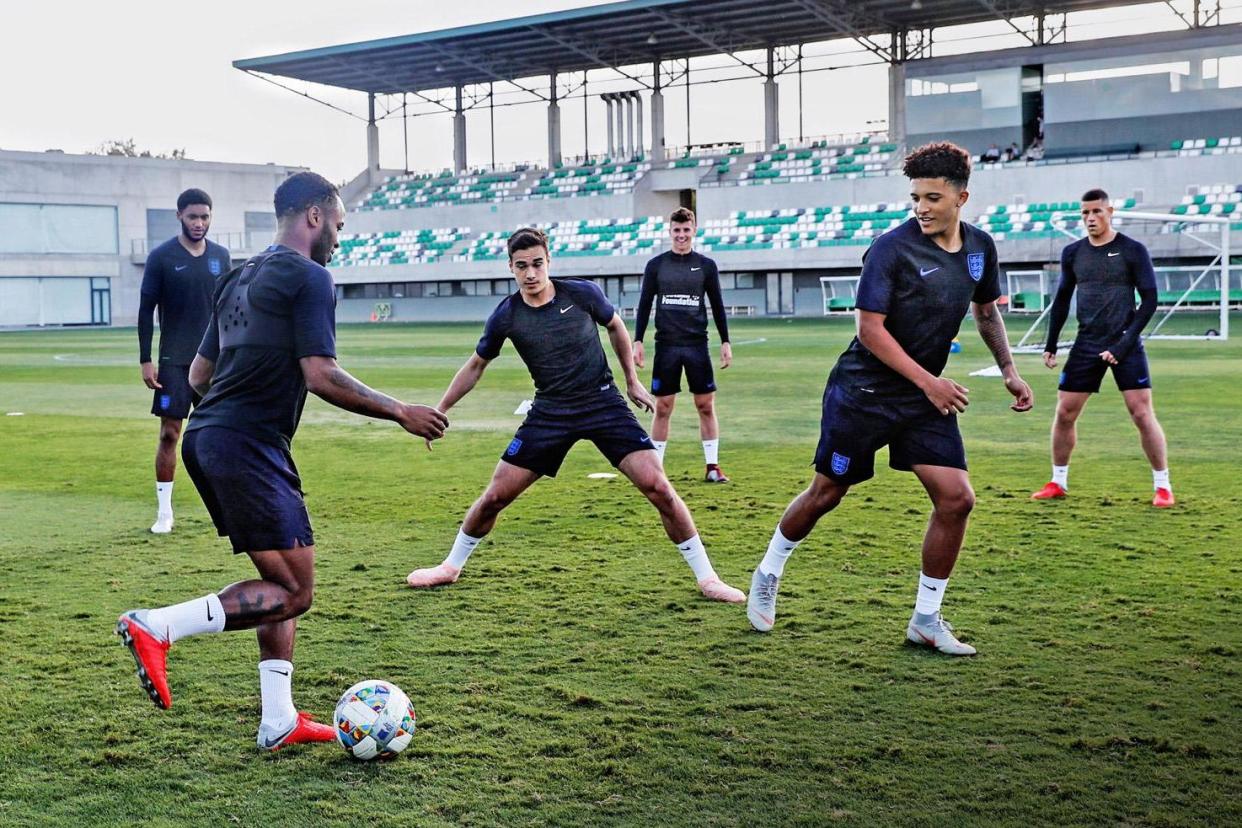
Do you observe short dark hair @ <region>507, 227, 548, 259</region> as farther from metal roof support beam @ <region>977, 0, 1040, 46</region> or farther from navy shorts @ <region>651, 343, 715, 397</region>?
metal roof support beam @ <region>977, 0, 1040, 46</region>

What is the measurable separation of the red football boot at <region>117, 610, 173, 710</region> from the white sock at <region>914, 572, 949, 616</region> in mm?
3145

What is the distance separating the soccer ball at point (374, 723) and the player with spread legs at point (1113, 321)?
6.47 metres

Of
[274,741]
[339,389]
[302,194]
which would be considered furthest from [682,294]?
[274,741]

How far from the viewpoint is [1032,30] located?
53.2m

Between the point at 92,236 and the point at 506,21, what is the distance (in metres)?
28.6

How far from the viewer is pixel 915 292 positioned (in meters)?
5.61

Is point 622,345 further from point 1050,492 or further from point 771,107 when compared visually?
point 771,107

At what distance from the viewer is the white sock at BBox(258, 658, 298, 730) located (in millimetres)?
4703

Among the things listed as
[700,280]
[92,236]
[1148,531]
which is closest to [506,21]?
[92,236]

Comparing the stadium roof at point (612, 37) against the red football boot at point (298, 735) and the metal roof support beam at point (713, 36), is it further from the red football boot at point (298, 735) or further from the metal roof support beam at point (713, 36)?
the red football boot at point (298, 735)

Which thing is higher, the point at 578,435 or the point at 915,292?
the point at 915,292

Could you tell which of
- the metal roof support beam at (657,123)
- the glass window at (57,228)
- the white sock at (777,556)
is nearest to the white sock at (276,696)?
the white sock at (777,556)

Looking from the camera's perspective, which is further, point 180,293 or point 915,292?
point 180,293

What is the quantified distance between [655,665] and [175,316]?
487cm
